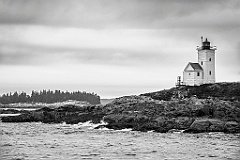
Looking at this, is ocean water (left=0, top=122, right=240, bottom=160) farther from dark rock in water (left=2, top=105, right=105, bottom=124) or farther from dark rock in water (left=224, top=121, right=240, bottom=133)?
dark rock in water (left=2, top=105, right=105, bottom=124)

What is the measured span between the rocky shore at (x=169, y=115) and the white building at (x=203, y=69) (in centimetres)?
1142

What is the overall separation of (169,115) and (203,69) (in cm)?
3504

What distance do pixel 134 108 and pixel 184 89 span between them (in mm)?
19584

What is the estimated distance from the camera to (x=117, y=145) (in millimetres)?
37344

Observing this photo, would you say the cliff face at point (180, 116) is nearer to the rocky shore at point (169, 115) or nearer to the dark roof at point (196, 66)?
the rocky shore at point (169, 115)

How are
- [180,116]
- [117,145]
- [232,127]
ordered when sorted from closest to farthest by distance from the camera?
1. [117,145]
2. [232,127]
3. [180,116]

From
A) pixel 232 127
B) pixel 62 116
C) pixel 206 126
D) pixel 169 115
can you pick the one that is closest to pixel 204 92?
pixel 169 115

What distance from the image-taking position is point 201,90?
7606 centimetres

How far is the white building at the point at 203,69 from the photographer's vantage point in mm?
86875

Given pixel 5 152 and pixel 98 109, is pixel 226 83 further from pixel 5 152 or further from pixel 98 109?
pixel 5 152

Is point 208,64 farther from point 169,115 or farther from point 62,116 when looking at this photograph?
point 169,115

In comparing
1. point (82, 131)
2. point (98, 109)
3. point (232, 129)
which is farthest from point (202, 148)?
point (98, 109)

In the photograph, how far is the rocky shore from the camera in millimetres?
47812

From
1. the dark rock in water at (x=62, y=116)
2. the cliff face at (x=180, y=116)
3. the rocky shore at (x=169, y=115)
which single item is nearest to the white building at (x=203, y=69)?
the rocky shore at (x=169, y=115)
